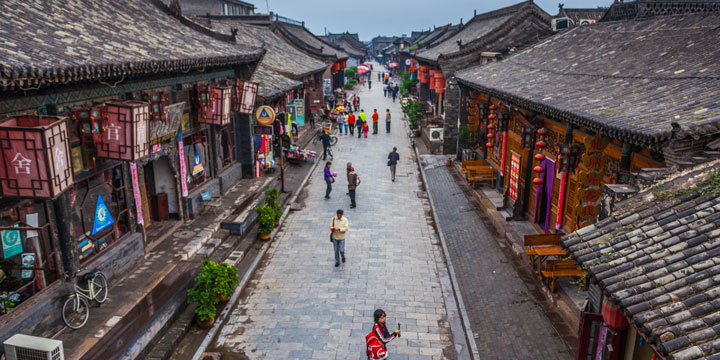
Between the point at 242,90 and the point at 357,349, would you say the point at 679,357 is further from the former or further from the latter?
the point at 242,90

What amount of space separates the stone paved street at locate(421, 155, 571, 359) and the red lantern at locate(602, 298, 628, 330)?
2.61 metres

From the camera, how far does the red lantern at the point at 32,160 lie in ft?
22.7

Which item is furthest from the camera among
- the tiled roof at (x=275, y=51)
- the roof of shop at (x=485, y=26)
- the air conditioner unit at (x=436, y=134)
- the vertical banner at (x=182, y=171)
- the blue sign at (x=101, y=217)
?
the tiled roof at (x=275, y=51)

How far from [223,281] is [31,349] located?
3.44 metres

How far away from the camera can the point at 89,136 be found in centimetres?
932

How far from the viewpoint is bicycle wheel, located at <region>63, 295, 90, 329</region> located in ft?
27.3

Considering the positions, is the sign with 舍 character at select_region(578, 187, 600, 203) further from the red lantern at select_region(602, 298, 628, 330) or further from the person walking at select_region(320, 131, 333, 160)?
the person walking at select_region(320, 131, 333, 160)

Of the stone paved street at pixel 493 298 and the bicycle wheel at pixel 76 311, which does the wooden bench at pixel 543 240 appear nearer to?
the stone paved street at pixel 493 298

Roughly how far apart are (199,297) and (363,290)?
3.65 m

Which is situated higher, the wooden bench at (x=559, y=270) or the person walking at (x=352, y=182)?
the person walking at (x=352, y=182)

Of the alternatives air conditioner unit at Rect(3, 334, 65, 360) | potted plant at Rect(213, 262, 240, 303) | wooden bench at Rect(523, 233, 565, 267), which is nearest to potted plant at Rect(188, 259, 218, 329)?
potted plant at Rect(213, 262, 240, 303)

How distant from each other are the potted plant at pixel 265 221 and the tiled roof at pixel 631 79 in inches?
289

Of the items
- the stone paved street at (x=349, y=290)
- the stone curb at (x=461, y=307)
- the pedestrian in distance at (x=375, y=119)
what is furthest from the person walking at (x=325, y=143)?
the stone curb at (x=461, y=307)

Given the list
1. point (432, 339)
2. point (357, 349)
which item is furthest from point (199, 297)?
point (432, 339)
